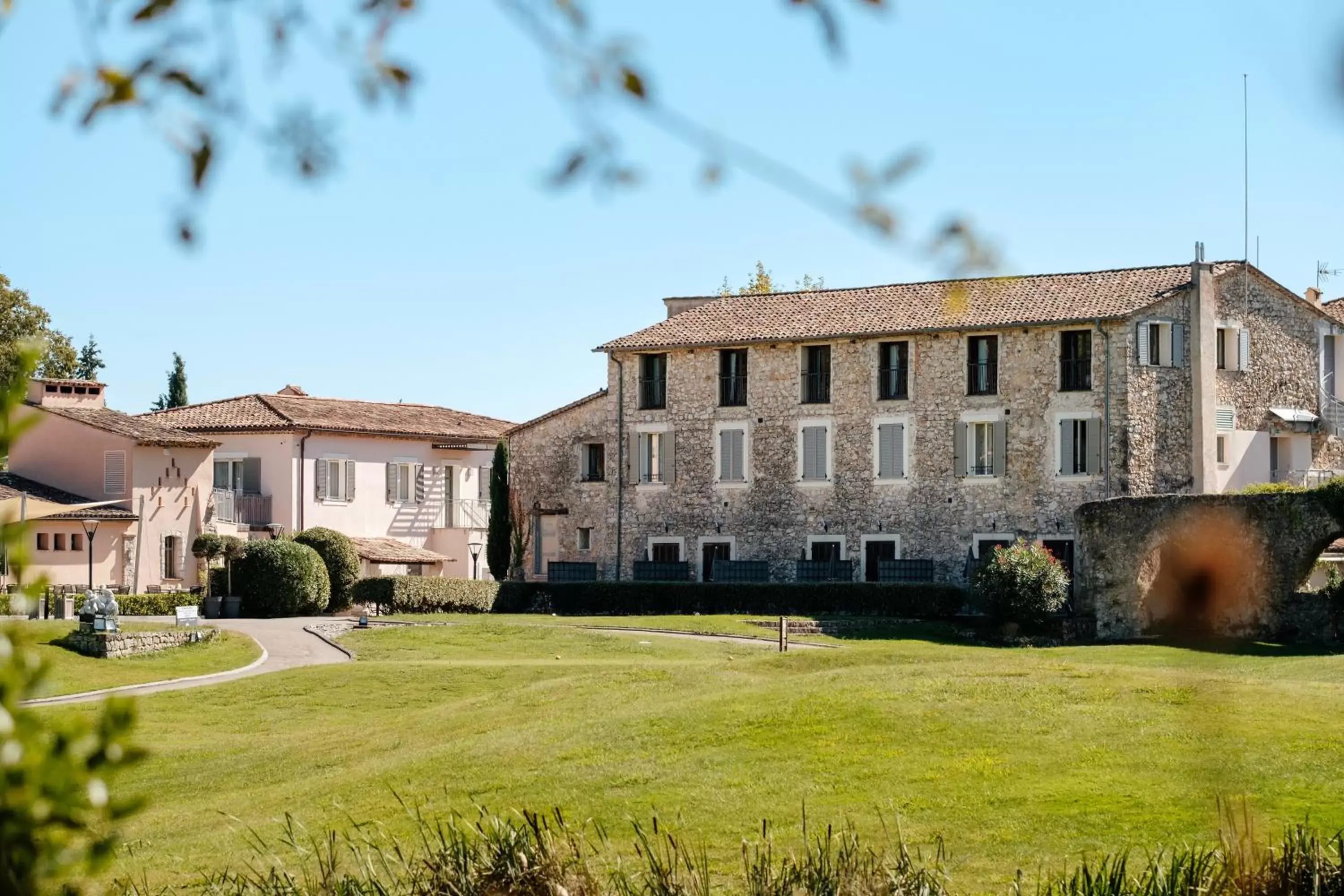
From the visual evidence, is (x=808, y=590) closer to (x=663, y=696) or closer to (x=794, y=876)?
Result: (x=663, y=696)

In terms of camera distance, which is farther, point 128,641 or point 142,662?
point 128,641

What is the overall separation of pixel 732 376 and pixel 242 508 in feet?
53.7

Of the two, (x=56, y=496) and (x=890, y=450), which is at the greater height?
(x=890, y=450)

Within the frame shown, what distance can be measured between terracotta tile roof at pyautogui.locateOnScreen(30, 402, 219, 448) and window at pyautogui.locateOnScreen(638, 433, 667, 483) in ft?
43.3

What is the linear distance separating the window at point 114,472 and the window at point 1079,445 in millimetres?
26933

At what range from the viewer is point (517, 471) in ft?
187

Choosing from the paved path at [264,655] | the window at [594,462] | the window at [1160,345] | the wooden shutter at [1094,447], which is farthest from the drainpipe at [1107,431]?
the paved path at [264,655]

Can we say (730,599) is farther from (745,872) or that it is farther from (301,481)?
(745,872)

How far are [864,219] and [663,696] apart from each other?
57.7ft

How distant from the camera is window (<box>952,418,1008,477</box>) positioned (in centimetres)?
4944

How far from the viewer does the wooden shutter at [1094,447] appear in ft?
159

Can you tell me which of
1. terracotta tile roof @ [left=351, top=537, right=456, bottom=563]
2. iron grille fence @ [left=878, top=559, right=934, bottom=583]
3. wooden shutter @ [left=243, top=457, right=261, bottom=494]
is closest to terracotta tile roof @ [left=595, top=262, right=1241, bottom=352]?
iron grille fence @ [left=878, top=559, right=934, bottom=583]

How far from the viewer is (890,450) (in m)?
51.2

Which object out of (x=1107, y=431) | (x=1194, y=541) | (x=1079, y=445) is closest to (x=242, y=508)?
(x=1079, y=445)
